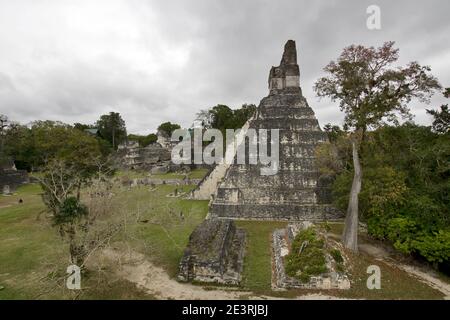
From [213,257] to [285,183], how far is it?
7795 mm

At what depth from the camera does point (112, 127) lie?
6372cm

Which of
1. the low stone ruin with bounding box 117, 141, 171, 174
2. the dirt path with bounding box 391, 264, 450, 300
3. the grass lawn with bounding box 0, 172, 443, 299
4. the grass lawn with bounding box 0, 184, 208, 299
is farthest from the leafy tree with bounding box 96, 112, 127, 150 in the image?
the dirt path with bounding box 391, 264, 450, 300

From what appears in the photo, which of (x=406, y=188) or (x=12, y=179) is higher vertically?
(x=406, y=188)

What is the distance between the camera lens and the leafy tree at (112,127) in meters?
63.2

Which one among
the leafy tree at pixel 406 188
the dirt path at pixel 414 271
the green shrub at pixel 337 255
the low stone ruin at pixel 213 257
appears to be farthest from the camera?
the leafy tree at pixel 406 188

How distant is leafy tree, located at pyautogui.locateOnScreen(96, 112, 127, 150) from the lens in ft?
207

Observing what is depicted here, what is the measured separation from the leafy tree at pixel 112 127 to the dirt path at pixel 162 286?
56.9 m

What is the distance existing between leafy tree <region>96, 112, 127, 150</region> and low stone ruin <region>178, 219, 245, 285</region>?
187 feet

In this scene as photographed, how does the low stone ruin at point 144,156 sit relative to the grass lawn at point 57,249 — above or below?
above

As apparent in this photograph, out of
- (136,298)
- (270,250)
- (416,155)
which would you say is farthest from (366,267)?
(136,298)
